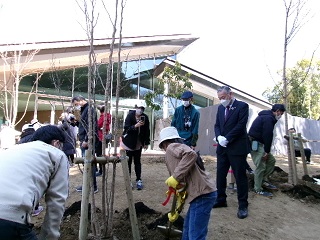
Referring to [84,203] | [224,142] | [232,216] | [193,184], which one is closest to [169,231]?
[193,184]

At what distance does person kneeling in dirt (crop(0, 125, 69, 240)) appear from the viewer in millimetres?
1699

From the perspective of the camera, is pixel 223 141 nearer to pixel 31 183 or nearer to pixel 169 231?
pixel 169 231

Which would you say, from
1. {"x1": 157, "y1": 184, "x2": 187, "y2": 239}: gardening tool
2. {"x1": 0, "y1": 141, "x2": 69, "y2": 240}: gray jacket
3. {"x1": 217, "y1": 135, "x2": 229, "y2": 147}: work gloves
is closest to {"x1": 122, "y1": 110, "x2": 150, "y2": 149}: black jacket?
{"x1": 217, "y1": 135, "x2": 229, "y2": 147}: work gloves

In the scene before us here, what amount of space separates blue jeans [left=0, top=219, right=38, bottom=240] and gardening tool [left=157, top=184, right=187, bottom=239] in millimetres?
1451

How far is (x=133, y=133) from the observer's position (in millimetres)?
5535

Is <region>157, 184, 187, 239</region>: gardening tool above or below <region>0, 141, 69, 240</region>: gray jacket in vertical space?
below

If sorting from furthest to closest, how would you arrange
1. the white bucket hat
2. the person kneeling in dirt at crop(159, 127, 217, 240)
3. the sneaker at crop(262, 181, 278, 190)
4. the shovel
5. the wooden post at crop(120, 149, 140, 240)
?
the sneaker at crop(262, 181, 278, 190) < the shovel < the wooden post at crop(120, 149, 140, 240) < the white bucket hat < the person kneeling in dirt at crop(159, 127, 217, 240)

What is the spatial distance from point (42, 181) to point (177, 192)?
1546 mm

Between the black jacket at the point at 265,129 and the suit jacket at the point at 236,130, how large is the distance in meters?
0.91

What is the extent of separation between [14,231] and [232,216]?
132 inches

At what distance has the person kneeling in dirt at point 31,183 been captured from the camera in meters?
1.70

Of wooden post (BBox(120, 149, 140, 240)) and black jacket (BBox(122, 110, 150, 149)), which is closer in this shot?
wooden post (BBox(120, 149, 140, 240))

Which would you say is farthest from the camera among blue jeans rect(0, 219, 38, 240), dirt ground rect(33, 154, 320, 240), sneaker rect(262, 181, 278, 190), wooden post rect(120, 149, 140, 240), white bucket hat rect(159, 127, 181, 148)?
sneaker rect(262, 181, 278, 190)

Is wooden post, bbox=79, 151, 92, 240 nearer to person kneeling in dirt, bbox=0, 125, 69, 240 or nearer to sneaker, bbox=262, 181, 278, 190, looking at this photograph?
person kneeling in dirt, bbox=0, 125, 69, 240
